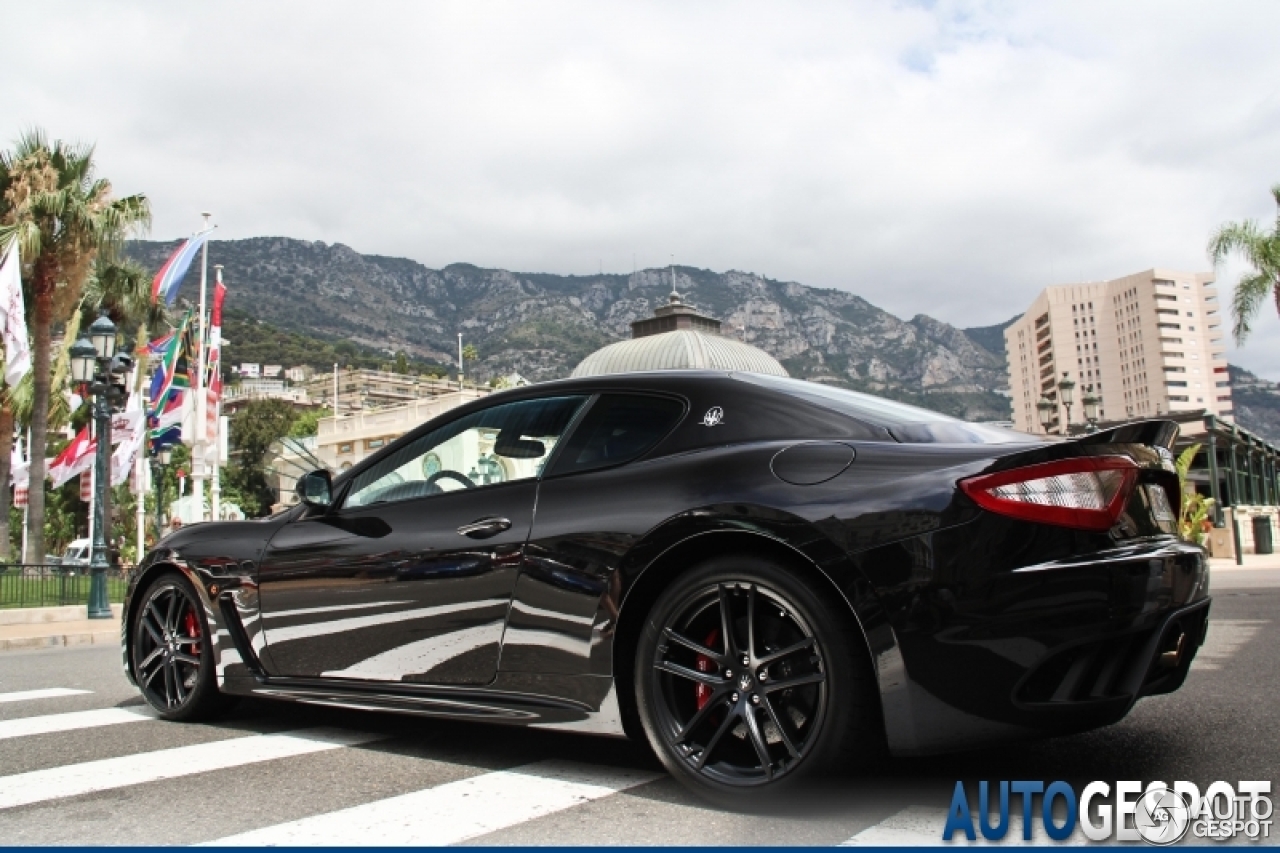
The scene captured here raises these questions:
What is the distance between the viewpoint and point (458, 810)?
3.10m

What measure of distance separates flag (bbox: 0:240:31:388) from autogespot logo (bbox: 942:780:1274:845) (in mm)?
18356

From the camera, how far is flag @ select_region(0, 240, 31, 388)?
59.2 ft

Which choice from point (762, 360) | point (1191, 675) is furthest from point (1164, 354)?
point (1191, 675)

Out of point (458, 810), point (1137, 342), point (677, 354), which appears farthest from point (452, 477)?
point (1137, 342)

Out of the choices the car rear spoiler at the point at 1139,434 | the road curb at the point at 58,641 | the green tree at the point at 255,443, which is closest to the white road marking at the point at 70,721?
the car rear spoiler at the point at 1139,434

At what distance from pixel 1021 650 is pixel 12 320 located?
798 inches

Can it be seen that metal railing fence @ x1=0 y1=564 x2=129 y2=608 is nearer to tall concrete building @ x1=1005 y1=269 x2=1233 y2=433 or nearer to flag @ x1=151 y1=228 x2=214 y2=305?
flag @ x1=151 y1=228 x2=214 y2=305

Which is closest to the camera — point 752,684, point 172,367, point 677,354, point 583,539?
point 752,684

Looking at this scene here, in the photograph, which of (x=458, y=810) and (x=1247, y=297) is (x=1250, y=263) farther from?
(x=458, y=810)

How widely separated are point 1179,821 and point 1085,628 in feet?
1.94

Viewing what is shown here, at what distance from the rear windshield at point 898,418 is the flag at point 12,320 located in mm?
17432

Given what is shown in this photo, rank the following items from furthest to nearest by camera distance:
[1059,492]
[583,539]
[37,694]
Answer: [37,694] < [583,539] < [1059,492]

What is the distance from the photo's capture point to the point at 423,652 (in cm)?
373

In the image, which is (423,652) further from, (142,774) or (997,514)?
(997,514)
